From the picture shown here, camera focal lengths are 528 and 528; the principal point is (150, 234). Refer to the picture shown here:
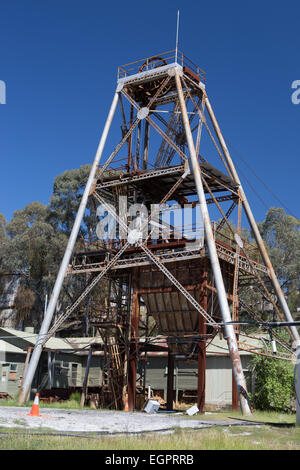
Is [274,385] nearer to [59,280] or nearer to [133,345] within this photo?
[133,345]

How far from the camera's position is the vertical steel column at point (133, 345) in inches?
1119

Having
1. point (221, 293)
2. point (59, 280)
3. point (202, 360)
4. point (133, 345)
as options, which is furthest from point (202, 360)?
point (59, 280)

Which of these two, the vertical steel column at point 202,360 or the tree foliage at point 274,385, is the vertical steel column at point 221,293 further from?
the tree foliage at point 274,385

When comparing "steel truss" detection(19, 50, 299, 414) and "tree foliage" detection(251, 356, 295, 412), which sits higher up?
"steel truss" detection(19, 50, 299, 414)

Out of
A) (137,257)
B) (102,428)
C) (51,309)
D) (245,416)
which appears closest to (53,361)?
(51,309)

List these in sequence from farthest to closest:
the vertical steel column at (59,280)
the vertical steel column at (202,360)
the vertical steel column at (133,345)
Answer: the vertical steel column at (133,345) → the vertical steel column at (59,280) → the vertical steel column at (202,360)

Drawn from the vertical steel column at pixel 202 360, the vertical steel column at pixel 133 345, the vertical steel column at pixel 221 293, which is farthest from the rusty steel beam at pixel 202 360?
the vertical steel column at pixel 133 345

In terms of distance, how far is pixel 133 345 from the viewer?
95.1 feet

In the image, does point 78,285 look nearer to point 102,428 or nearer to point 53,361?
point 53,361

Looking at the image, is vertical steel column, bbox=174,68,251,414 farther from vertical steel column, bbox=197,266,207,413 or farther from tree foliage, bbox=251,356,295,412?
tree foliage, bbox=251,356,295,412

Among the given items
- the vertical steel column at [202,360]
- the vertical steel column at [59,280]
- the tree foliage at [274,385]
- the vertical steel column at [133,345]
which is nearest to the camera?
the vertical steel column at [202,360]

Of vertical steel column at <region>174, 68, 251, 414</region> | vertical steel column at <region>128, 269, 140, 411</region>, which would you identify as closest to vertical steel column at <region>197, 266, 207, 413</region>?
vertical steel column at <region>174, 68, 251, 414</region>

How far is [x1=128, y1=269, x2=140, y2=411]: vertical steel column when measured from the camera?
2842 cm
